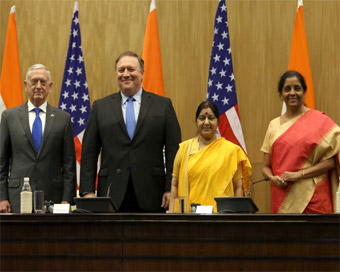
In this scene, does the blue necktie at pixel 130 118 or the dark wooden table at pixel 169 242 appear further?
the blue necktie at pixel 130 118

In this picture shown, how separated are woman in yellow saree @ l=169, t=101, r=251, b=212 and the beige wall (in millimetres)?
1775

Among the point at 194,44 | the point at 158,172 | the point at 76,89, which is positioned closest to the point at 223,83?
the point at 194,44

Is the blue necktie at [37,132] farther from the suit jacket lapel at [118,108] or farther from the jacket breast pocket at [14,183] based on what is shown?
the suit jacket lapel at [118,108]

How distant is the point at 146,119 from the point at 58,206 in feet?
3.46

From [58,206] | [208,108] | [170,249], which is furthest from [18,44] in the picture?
[170,249]

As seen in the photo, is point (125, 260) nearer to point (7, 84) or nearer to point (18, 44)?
point (7, 84)

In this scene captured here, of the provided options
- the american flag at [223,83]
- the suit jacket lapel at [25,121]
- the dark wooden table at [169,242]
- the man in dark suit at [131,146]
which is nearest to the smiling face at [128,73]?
the man in dark suit at [131,146]

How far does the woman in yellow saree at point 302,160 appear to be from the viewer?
3.85 m

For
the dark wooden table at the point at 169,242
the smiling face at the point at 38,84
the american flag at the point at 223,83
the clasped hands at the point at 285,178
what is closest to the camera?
the dark wooden table at the point at 169,242

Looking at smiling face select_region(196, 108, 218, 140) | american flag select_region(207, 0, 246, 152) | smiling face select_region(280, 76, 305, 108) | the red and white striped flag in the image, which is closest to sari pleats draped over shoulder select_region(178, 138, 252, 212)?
smiling face select_region(196, 108, 218, 140)

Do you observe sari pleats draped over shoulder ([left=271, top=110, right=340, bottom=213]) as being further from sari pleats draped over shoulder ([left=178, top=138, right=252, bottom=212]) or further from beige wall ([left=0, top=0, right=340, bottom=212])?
beige wall ([left=0, top=0, right=340, bottom=212])

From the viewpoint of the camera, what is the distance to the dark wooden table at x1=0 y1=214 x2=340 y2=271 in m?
2.90

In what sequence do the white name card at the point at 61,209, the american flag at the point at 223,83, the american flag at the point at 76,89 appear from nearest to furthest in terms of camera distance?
the white name card at the point at 61,209 → the american flag at the point at 223,83 → the american flag at the point at 76,89

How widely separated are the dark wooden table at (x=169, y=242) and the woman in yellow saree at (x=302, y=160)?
3.09 feet
